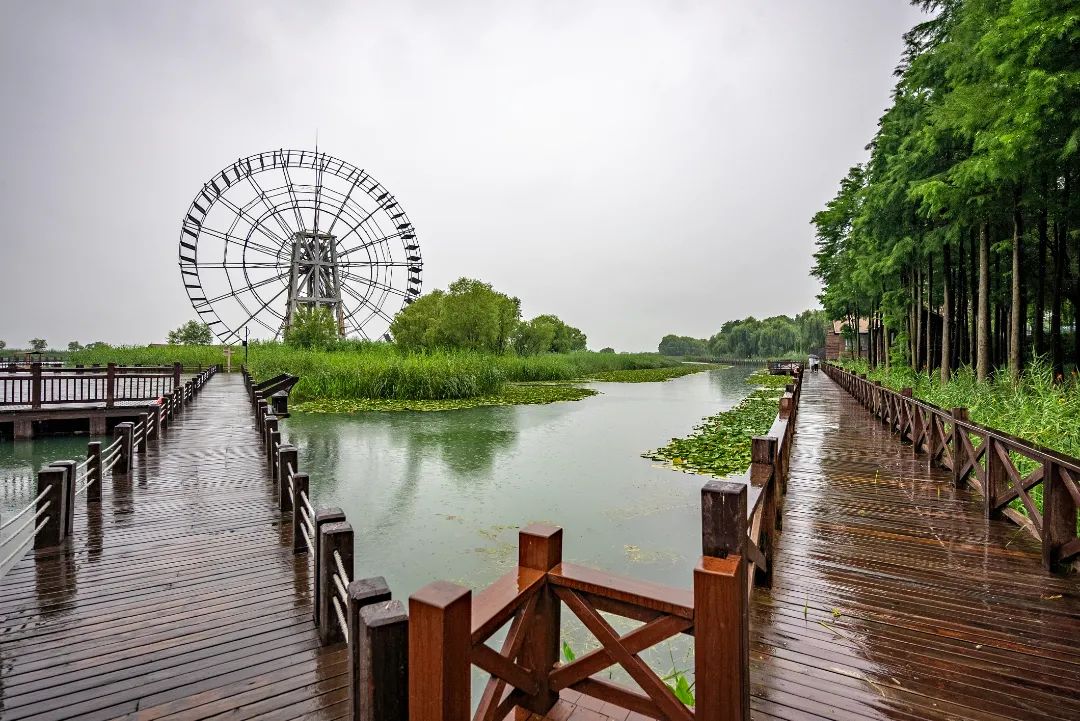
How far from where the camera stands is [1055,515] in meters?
3.22

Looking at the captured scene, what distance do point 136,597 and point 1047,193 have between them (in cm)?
1317

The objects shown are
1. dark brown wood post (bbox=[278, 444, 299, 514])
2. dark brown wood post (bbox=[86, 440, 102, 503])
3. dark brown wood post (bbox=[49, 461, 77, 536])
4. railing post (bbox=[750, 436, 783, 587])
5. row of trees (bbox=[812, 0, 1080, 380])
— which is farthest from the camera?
row of trees (bbox=[812, 0, 1080, 380])

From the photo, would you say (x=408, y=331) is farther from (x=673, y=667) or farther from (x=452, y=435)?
(x=673, y=667)

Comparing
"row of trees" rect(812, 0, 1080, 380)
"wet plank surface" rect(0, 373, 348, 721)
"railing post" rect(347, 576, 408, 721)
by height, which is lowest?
"wet plank surface" rect(0, 373, 348, 721)

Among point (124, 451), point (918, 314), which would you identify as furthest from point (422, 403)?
point (918, 314)

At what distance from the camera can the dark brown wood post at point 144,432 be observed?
7207mm

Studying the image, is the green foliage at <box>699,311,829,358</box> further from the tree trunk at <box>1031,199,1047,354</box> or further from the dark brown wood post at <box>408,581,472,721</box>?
the dark brown wood post at <box>408,581,472,721</box>

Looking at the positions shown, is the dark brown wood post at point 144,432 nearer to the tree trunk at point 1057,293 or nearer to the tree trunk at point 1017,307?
the tree trunk at point 1017,307

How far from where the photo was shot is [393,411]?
48.5ft

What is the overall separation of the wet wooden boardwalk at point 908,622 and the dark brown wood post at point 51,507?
420 centimetres

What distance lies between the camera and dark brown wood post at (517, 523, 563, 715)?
1.60m

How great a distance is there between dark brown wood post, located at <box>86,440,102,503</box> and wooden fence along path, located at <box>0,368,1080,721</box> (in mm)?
19

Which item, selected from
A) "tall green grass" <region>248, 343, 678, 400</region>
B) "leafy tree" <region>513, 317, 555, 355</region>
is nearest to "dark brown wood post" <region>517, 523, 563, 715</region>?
"tall green grass" <region>248, 343, 678, 400</region>

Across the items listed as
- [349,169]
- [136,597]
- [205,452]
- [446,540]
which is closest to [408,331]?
[349,169]
